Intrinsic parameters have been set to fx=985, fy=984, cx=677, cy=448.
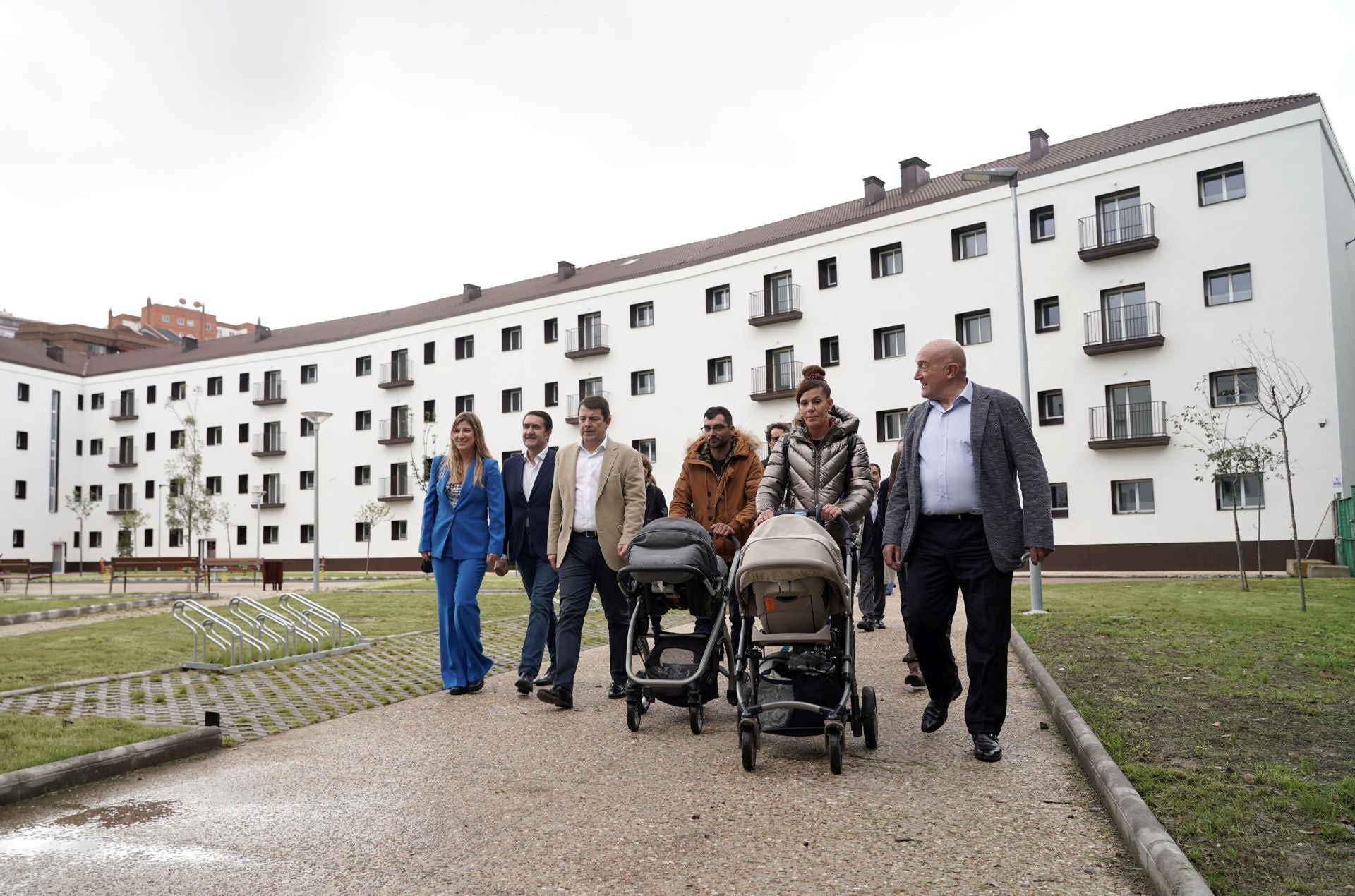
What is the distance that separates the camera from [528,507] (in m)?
7.95

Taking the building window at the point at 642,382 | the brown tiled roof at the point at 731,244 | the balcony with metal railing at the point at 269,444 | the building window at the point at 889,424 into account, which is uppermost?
the brown tiled roof at the point at 731,244

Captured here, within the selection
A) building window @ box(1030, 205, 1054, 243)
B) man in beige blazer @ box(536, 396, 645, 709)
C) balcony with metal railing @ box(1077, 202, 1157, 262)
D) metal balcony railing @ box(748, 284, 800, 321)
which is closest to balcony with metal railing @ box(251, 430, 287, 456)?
metal balcony railing @ box(748, 284, 800, 321)

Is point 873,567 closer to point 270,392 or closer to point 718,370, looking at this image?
point 718,370

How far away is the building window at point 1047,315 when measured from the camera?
33.9 meters

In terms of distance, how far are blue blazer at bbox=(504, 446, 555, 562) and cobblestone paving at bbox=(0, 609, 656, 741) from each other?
4.91 ft

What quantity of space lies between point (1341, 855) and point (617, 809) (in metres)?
2.75

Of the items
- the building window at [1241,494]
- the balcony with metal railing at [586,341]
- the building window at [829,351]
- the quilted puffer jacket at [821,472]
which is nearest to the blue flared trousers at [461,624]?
the quilted puffer jacket at [821,472]

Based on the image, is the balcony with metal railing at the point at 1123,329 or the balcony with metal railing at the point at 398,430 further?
the balcony with metal railing at the point at 398,430

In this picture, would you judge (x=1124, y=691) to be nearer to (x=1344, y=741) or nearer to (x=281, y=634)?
(x=1344, y=741)

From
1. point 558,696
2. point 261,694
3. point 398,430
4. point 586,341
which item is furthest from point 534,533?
point 398,430

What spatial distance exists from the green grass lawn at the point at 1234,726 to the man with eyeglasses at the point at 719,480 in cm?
255

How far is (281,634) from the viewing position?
11648mm

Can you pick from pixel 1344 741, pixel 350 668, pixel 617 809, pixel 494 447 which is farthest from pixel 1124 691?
pixel 494 447

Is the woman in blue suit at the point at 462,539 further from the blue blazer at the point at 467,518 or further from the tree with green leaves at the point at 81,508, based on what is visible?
the tree with green leaves at the point at 81,508
